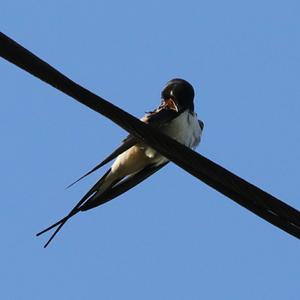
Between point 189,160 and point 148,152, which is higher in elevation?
point 148,152

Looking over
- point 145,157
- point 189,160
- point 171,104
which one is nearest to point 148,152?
point 145,157

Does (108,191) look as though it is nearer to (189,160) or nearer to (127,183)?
(127,183)

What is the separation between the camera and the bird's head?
5598mm

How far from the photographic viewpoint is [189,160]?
2986 millimetres

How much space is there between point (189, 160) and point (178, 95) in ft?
9.04

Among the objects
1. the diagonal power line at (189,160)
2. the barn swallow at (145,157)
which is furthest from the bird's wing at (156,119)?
the diagonal power line at (189,160)

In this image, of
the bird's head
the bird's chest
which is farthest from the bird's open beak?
the bird's chest

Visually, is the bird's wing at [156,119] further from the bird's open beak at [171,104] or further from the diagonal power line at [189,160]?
the diagonal power line at [189,160]

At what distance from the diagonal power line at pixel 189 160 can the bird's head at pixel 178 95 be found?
247cm

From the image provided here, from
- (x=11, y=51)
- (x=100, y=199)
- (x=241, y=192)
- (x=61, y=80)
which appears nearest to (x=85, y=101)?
(x=61, y=80)

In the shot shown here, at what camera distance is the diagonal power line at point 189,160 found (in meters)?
2.76

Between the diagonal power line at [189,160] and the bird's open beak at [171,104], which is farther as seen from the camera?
the bird's open beak at [171,104]

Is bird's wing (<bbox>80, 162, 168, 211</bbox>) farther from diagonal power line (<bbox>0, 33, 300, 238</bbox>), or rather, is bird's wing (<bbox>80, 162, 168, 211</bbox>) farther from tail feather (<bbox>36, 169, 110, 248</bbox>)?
diagonal power line (<bbox>0, 33, 300, 238</bbox>)

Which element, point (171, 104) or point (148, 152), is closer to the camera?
point (148, 152)
